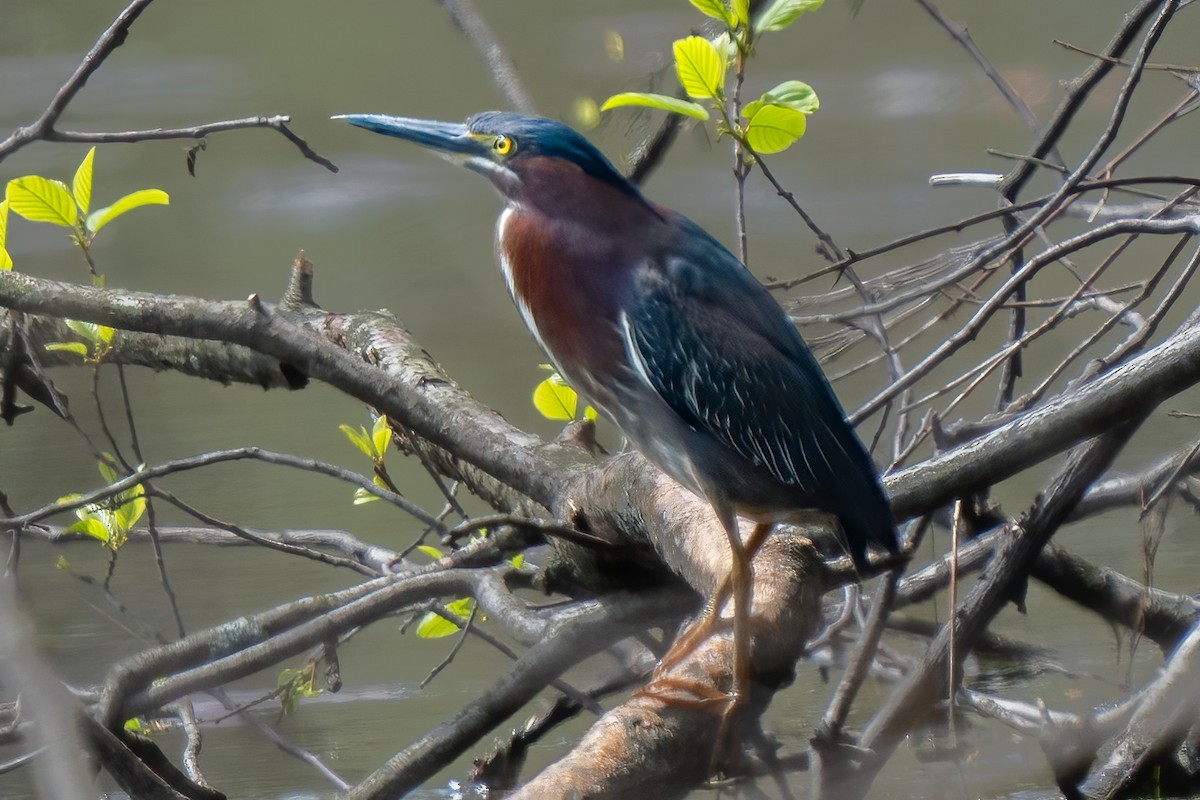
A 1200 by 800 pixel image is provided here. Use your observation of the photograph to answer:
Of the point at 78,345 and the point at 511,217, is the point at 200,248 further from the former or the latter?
the point at 511,217

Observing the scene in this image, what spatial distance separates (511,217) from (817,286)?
1105mm

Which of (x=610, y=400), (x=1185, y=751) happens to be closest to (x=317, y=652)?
(x=610, y=400)

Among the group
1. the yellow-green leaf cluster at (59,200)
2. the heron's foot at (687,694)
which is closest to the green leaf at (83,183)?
the yellow-green leaf cluster at (59,200)

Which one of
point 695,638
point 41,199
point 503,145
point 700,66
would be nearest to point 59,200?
point 41,199

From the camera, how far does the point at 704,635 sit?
30.6 inches

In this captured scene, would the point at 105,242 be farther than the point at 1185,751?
Yes

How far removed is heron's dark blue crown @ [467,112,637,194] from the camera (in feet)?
2.78

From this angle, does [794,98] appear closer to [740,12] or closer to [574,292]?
[740,12]

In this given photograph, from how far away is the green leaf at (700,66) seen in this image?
0.91m

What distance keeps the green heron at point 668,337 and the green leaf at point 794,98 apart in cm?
13

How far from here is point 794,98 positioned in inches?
35.7

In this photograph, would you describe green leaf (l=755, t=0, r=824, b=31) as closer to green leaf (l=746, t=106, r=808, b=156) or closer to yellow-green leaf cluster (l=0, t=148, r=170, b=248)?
green leaf (l=746, t=106, r=808, b=156)

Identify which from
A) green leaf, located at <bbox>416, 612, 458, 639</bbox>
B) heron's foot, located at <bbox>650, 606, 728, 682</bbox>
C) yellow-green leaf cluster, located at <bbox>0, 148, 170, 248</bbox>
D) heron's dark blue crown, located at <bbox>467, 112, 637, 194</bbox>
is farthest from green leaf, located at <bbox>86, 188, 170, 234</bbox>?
heron's foot, located at <bbox>650, 606, 728, 682</bbox>

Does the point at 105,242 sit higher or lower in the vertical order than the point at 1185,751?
higher
